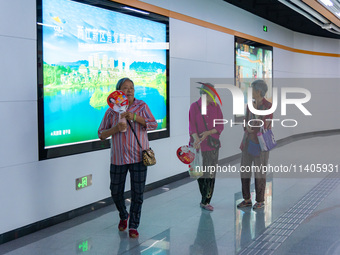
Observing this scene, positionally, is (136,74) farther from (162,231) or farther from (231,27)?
(231,27)

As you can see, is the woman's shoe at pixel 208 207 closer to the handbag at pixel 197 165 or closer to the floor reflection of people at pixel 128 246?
the handbag at pixel 197 165

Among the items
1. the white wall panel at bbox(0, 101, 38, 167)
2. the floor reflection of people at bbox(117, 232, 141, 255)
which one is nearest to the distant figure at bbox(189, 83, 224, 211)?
the floor reflection of people at bbox(117, 232, 141, 255)

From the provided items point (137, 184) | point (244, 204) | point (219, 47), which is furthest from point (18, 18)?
point (219, 47)

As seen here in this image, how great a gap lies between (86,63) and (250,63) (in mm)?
6466

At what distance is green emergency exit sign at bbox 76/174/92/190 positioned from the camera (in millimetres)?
5522

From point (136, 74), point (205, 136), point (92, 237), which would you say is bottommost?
point (92, 237)

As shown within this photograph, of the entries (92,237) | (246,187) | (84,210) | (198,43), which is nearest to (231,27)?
(198,43)

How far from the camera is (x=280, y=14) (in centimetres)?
1185

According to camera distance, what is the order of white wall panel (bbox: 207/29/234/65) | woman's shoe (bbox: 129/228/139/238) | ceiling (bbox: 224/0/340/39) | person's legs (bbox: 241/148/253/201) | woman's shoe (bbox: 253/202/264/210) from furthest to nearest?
ceiling (bbox: 224/0/340/39) → white wall panel (bbox: 207/29/234/65) → woman's shoe (bbox: 253/202/264/210) → person's legs (bbox: 241/148/253/201) → woman's shoe (bbox: 129/228/139/238)

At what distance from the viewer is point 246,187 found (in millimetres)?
5926

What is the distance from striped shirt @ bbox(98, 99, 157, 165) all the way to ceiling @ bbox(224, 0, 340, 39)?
5777mm

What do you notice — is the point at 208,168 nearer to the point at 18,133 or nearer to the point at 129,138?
the point at 129,138

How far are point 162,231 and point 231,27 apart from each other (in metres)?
6.25

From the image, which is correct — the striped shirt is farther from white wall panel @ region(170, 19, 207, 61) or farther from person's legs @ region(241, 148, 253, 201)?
white wall panel @ region(170, 19, 207, 61)
